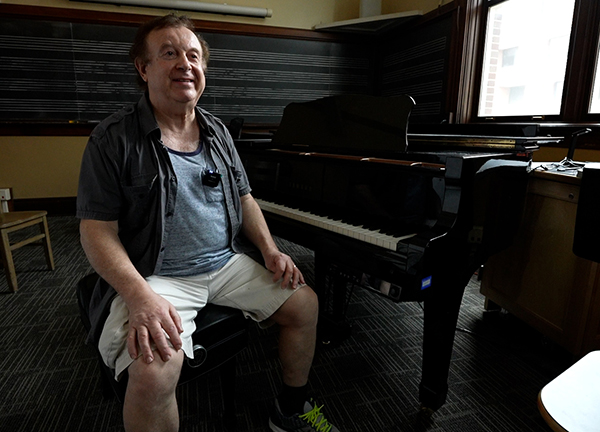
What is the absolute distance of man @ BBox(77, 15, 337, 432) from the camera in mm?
995

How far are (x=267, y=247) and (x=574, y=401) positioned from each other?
0.97 m

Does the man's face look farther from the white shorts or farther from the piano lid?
the piano lid

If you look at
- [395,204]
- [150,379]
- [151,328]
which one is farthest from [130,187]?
[395,204]

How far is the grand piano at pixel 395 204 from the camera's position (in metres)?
1.25

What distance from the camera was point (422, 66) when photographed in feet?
13.3

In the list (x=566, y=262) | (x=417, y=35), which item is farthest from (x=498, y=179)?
(x=417, y=35)

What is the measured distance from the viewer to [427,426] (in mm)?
1406

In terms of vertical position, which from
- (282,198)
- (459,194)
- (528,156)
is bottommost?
(282,198)

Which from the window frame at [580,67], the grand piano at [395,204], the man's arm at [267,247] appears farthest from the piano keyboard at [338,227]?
the window frame at [580,67]

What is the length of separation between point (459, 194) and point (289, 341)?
29.0 inches

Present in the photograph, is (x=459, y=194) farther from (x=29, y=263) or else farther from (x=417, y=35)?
(x=417, y=35)

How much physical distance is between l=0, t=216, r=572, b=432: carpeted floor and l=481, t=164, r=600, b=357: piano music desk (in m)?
0.17

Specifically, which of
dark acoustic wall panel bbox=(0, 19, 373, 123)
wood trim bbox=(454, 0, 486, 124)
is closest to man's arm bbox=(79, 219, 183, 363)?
wood trim bbox=(454, 0, 486, 124)

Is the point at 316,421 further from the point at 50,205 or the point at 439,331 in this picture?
the point at 50,205
